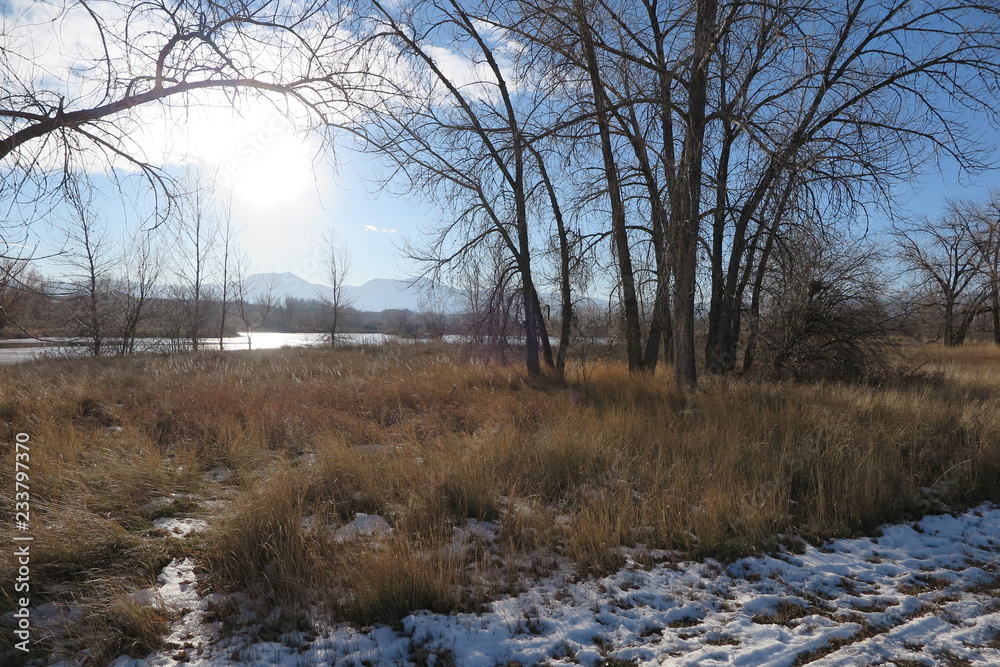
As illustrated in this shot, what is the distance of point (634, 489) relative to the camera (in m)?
4.83

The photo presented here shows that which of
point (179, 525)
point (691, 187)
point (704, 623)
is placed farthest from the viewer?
point (691, 187)

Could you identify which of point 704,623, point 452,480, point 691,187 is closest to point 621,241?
point 691,187

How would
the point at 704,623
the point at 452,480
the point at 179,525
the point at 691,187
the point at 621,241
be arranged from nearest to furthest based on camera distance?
the point at 704,623 < the point at 179,525 < the point at 452,480 < the point at 691,187 < the point at 621,241

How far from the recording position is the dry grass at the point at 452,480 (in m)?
3.41

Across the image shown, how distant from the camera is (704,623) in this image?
3.05m

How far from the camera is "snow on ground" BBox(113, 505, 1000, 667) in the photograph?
8.94 feet

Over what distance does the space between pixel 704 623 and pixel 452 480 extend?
237 cm

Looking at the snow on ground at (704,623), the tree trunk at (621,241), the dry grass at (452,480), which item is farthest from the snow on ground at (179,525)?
the tree trunk at (621,241)

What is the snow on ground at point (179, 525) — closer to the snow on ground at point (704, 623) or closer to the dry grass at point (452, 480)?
the dry grass at point (452, 480)

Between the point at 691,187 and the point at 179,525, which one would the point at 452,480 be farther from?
the point at 691,187

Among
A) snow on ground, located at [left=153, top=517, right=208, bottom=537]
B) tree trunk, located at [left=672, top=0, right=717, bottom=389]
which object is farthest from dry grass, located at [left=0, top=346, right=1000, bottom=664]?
tree trunk, located at [left=672, top=0, right=717, bottom=389]

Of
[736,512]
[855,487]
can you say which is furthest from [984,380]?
[736,512]

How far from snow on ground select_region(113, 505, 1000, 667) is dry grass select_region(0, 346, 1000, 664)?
0.22 meters

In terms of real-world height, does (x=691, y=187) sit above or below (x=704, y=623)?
above
